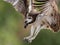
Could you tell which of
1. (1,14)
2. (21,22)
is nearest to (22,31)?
(21,22)

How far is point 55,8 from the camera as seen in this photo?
1.47 meters

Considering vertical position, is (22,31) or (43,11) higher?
(43,11)

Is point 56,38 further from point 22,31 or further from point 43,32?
point 22,31

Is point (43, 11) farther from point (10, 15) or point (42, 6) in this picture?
point (10, 15)

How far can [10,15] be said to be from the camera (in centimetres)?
152

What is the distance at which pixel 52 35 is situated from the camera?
1.49 meters

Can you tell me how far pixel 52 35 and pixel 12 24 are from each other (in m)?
0.28

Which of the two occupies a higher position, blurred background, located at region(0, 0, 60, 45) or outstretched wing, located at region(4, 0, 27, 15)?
outstretched wing, located at region(4, 0, 27, 15)

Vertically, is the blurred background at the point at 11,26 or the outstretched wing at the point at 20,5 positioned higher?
the outstretched wing at the point at 20,5

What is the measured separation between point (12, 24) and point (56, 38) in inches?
12.1

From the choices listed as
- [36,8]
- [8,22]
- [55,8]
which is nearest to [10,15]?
[8,22]

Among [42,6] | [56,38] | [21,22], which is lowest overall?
[56,38]

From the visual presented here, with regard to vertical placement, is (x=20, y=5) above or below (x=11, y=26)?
above

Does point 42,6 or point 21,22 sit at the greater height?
point 42,6
